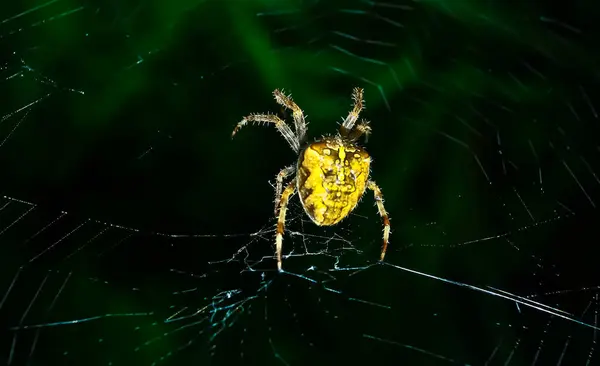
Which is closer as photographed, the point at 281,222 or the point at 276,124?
the point at 281,222

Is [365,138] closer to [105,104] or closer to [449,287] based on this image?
[449,287]

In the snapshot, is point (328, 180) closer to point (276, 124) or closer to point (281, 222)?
point (281, 222)

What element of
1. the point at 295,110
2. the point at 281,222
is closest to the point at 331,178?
the point at 281,222

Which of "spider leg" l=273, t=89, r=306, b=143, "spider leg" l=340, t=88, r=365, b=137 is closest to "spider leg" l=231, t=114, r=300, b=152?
"spider leg" l=273, t=89, r=306, b=143

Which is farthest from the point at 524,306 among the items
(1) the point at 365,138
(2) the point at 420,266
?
(1) the point at 365,138

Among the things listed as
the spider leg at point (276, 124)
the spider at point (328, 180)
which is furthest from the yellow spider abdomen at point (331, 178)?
the spider leg at point (276, 124)

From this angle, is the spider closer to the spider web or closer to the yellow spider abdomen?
the yellow spider abdomen

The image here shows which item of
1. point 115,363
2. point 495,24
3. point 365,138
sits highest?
point 495,24
